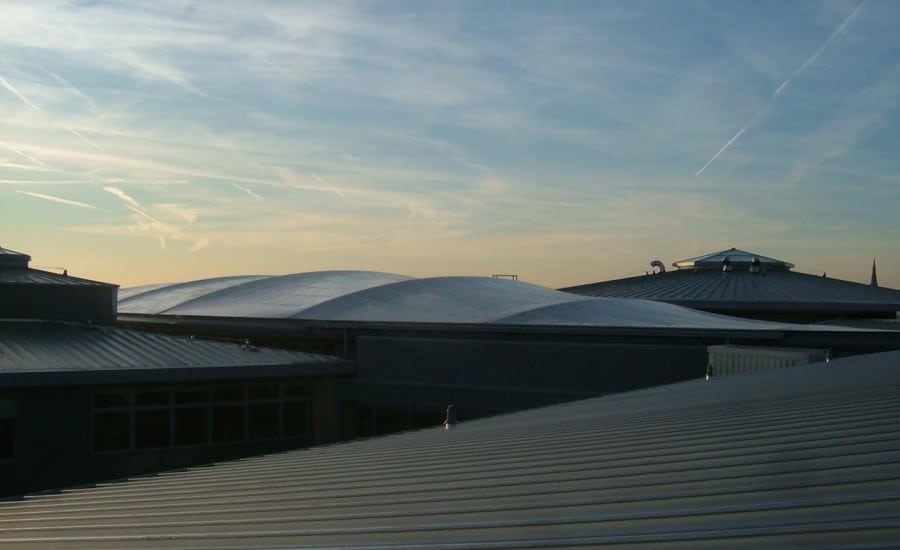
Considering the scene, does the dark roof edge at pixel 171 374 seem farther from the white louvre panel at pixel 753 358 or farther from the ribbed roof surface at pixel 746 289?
the ribbed roof surface at pixel 746 289

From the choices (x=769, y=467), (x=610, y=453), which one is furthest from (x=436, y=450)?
(x=769, y=467)

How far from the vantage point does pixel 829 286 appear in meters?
46.3

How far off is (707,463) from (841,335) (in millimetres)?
16378

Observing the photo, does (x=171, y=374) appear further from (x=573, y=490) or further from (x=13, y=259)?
(x=573, y=490)

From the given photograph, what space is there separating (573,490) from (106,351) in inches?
748

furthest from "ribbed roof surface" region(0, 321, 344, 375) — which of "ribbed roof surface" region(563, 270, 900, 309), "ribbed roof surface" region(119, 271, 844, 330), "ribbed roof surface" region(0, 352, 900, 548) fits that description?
"ribbed roof surface" region(563, 270, 900, 309)

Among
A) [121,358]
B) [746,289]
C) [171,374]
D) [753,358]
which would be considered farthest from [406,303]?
[746,289]

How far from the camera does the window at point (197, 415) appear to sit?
21.8 m

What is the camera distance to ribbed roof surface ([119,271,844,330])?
84.8ft

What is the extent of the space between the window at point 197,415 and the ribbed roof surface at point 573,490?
9.57 metres

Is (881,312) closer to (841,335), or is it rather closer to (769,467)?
(841,335)

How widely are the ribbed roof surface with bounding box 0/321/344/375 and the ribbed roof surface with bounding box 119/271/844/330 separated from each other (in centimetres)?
319

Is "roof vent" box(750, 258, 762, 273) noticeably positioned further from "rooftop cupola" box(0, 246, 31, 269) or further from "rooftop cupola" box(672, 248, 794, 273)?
"rooftop cupola" box(0, 246, 31, 269)

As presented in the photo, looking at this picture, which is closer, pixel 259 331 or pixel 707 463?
pixel 707 463
